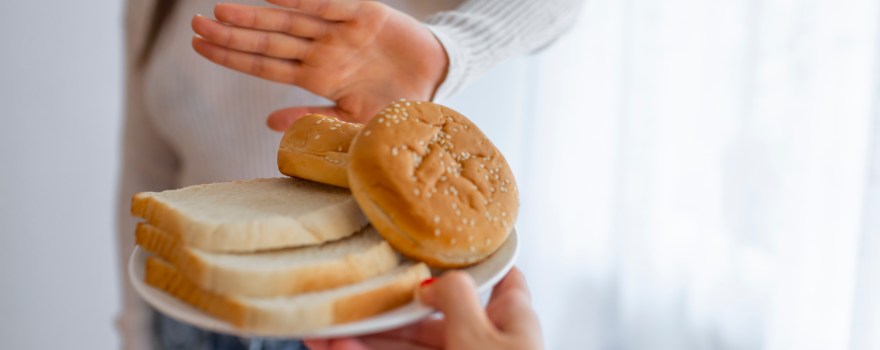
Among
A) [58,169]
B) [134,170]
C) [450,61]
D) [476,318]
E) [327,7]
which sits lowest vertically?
[58,169]

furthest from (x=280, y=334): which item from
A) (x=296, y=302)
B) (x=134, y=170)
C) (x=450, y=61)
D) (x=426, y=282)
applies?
(x=134, y=170)

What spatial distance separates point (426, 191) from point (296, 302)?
0.58ft

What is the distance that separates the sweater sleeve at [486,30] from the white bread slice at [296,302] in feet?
1.91

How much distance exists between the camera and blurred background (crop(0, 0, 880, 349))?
4.97ft

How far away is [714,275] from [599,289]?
0.52 metres

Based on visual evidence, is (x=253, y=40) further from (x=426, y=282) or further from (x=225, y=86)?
(x=426, y=282)

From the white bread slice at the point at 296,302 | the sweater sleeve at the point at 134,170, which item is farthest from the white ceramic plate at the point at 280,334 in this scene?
the sweater sleeve at the point at 134,170

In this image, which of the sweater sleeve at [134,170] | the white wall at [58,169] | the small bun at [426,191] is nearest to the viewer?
the small bun at [426,191]

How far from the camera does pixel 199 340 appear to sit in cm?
132

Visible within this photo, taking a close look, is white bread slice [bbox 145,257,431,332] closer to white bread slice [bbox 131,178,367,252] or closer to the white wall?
white bread slice [bbox 131,178,367,252]

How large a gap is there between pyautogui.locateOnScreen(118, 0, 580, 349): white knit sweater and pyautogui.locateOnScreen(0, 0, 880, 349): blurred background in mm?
561

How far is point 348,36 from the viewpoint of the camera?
3.61 feet

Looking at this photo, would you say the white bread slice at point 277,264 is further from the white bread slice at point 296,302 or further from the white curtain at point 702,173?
the white curtain at point 702,173

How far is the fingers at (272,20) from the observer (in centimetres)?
100
